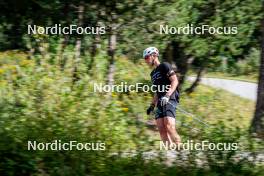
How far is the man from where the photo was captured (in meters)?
8.53

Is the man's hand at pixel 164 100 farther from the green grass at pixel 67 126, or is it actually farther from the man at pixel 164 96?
the green grass at pixel 67 126

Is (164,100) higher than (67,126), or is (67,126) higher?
(164,100)

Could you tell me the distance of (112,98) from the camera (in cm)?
726

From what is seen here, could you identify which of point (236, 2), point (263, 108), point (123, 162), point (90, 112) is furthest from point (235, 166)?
point (236, 2)

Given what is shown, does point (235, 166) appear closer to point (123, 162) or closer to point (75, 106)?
point (123, 162)

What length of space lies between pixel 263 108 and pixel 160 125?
6.81 feet

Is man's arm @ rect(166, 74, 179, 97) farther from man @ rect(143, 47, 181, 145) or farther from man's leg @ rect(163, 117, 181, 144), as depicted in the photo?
man's leg @ rect(163, 117, 181, 144)

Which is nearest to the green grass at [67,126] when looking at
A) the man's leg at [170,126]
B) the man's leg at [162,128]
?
the man's leg at [170,126]

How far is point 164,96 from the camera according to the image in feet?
28.3

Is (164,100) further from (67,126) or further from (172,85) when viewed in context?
(67,126)

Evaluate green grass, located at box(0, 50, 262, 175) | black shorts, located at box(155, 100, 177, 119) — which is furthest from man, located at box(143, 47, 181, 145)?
green grass, located at box(0, 50, 262, 175)

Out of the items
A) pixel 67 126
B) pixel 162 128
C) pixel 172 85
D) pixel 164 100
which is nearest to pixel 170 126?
pixel 162 128

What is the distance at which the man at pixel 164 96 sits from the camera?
853 centimetres

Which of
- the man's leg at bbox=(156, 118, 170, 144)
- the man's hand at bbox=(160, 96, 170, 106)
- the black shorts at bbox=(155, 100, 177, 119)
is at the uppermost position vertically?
the man's hand at bbox=(160, 96, 170, 106)
